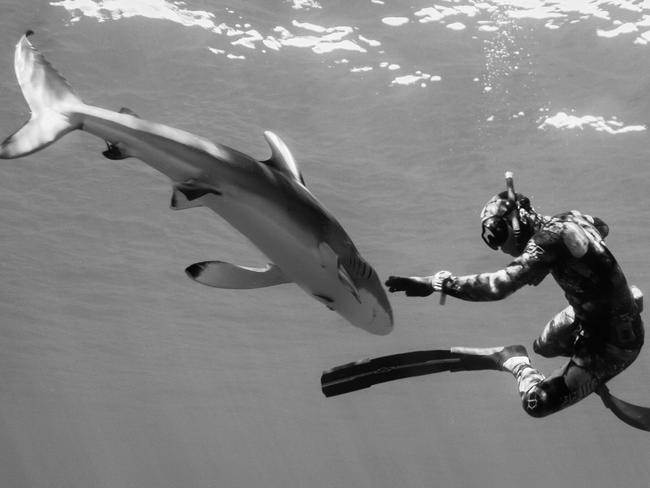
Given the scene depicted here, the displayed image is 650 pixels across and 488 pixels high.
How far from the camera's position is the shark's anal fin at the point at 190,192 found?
3.38 metres

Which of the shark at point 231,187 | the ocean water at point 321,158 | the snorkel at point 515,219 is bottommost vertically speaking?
the ocean water at point 321,158

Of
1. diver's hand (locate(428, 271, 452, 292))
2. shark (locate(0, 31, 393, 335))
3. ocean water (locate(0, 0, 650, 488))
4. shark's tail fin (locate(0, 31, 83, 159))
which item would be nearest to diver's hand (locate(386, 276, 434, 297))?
diver's hand (locate(428, 271, 452, 292))

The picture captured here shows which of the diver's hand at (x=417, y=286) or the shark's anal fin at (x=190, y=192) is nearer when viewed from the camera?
the shark's anal fin at (x=190, y=192)

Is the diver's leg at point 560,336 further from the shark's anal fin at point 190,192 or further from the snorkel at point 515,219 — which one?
the shark's anal fin at point 190,192

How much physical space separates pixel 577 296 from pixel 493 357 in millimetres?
1199

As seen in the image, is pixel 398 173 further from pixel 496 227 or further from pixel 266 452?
pixel 266 452

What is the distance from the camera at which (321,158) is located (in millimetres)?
15180

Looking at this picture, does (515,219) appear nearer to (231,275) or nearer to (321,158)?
(231,275)

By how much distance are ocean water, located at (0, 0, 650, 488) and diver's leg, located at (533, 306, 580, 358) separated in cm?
650

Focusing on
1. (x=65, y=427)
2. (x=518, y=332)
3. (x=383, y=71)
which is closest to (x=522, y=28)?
(x=383, y=71)

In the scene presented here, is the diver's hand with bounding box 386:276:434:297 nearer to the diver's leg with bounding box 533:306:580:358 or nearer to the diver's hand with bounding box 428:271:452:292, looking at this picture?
the diver's hand with bounding box 428:271:452:292

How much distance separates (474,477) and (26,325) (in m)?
103

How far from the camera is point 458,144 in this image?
1432cm

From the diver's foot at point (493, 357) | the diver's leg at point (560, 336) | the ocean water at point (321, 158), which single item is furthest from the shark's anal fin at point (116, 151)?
the ocean water at point (321, 158)
